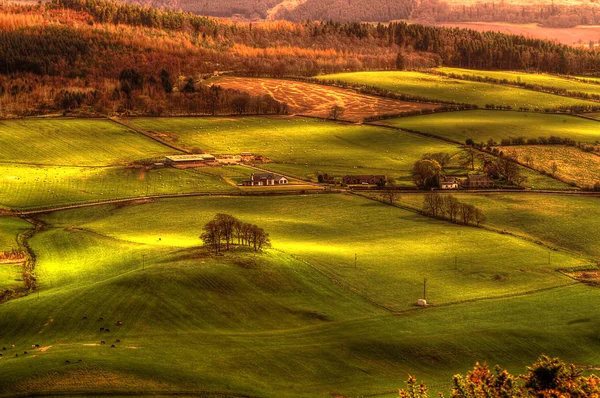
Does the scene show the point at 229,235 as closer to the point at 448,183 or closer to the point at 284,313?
the point at 284,313

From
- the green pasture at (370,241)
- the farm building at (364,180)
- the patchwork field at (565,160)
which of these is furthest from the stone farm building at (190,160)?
the patchwork field at (565,160)

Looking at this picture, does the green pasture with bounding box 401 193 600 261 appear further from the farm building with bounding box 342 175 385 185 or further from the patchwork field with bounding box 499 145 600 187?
the patchwork field with bounding box 499 145 600 187

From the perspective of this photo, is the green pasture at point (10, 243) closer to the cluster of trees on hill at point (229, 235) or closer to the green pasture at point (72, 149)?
the cluster of trees on hill at point (229, 235)

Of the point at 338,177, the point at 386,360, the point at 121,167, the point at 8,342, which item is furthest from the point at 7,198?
the point at 386,360

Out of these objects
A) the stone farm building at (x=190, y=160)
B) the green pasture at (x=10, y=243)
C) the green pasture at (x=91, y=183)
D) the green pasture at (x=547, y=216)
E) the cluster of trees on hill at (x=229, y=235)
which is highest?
the cluster of trees on hill at (x=229, y=235)

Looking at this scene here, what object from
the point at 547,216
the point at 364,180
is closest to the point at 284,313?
the point at 547,216

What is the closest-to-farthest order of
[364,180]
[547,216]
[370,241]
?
[370,241]
[547,216]
[364,180]

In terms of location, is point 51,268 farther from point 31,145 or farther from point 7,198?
point 31,145

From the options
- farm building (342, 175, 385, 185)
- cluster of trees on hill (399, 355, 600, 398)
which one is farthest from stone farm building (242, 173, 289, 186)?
cluster of trees on hill (399, 355, 600, 398)
